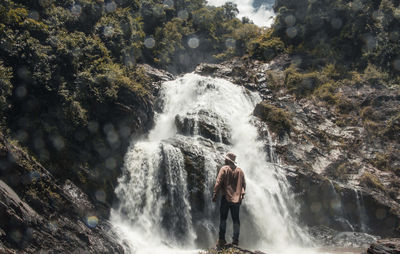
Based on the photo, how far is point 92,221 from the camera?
34.3 feet

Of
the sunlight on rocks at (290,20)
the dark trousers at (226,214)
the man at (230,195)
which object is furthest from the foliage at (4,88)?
the sunlight on rocks at (290,20)

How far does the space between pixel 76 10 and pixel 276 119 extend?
1405cm

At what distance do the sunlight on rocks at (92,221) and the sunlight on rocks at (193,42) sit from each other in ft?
115

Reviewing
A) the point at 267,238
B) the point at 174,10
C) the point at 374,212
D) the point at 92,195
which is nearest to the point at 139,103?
the point at 92,195

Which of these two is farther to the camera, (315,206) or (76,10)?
(76,10)

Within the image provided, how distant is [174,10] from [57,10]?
28.3 metres

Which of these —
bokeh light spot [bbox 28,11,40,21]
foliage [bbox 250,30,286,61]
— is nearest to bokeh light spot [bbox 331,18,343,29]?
foliage [bbox 250,30,286,61]

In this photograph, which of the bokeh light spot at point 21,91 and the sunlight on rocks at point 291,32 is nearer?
the bokeh light spot at point 21,91

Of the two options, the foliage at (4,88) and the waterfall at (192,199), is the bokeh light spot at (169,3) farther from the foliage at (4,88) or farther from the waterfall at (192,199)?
the foliage at (4,88)

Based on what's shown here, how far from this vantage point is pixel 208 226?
1250 centimetres

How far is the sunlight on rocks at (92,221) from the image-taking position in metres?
9.83

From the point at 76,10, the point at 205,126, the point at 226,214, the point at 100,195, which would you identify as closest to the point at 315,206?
the point at 205,126

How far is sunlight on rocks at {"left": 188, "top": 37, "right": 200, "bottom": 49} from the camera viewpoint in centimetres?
4309

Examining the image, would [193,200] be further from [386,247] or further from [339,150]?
[339,150]
